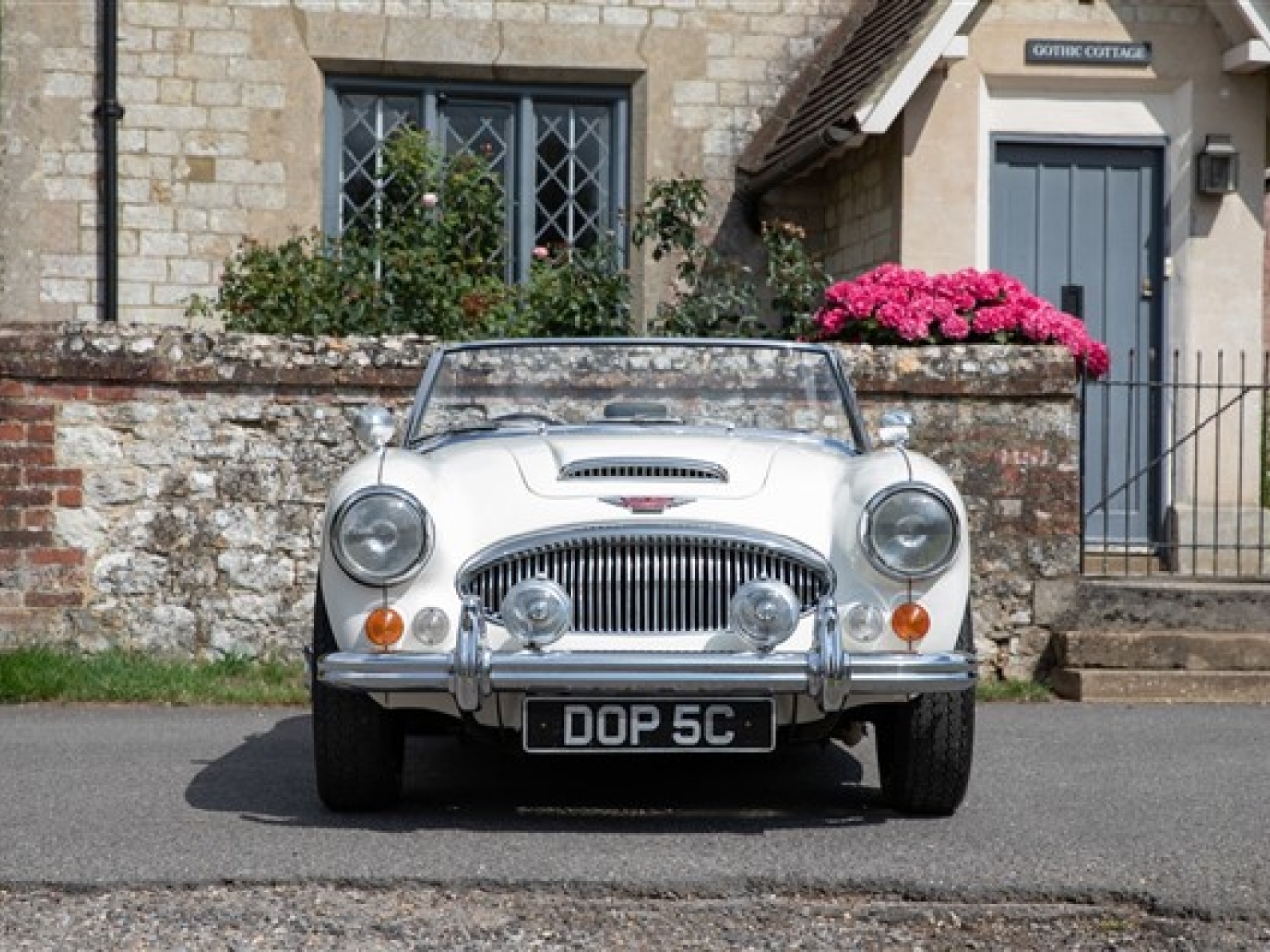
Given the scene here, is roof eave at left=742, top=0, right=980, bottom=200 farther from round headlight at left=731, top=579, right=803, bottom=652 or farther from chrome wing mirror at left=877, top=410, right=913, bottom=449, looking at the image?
round headlight at left=731, top=579, right=803, bottom=652

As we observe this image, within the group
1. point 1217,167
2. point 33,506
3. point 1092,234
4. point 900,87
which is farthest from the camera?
point 1092,234

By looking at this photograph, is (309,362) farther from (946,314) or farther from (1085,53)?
(1085,53)

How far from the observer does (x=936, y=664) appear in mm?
5402

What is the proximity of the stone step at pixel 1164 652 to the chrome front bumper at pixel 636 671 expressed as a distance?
403 cm

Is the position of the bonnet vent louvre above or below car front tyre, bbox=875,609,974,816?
above

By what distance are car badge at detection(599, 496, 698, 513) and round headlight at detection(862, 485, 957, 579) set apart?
0.46m

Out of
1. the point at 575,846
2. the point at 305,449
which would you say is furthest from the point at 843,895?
the point at 305,449

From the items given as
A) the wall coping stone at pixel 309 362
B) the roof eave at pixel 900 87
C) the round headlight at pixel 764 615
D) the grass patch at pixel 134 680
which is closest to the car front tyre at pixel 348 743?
the round headlight at pixel 764 615

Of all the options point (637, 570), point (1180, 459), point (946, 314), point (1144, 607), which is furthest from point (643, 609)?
point (1180, 459)

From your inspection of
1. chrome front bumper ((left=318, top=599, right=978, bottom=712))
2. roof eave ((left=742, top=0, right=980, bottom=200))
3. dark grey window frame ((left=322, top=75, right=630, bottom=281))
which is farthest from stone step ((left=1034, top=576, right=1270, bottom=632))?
dark grey window frame ((left=322, top=75, right=630, bottom=281))

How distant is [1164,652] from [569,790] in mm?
3835

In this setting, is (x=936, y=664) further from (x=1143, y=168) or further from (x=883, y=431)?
(x=1143, y=168)

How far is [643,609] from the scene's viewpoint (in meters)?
5.42

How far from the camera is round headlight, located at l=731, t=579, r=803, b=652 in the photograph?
17.5ft
